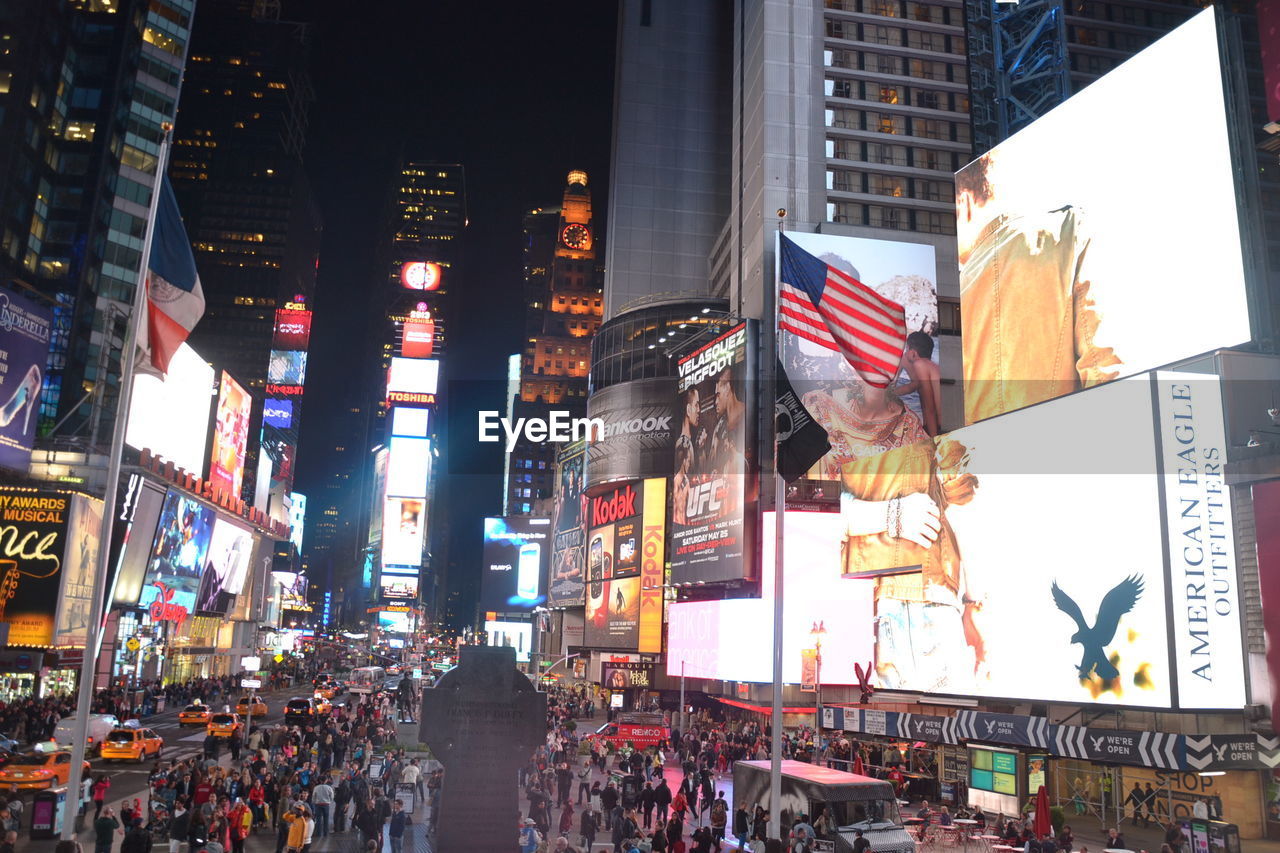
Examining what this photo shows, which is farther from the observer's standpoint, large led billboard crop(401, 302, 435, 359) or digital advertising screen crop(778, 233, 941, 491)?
large led billboard crop(401, 302, 435, 359)

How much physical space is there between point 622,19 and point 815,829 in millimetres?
102871

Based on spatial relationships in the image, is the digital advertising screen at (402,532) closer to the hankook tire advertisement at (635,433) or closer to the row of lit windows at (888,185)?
the hankook tire advertisement at (635,433)

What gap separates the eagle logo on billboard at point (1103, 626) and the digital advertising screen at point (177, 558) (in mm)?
47924

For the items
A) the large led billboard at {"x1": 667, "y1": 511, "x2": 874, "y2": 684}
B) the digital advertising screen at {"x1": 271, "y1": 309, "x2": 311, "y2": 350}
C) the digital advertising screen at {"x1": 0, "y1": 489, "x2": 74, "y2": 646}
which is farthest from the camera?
the digital advertising screen at {"x1": 271, "y1": 309, "x2": 311, "y2": 350}

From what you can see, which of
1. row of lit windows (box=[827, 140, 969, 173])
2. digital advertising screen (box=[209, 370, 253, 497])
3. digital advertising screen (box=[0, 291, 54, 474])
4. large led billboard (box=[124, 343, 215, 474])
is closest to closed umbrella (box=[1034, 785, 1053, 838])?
digital advertising screen (box=[0, 291, 54, 474])

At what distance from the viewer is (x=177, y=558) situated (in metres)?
59.7

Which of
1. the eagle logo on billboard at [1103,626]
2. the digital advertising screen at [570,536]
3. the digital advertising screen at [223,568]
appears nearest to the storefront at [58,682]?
the digital advertising screen at [223,568]

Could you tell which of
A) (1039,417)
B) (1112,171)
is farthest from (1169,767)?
(1112,171)

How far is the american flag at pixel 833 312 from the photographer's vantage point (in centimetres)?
2080

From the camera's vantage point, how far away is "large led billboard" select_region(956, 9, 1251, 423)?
31.0 meters

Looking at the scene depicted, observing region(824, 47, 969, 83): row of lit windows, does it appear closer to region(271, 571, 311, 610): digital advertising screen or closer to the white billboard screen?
region(271, 571, 311, 610): digital advertising screen

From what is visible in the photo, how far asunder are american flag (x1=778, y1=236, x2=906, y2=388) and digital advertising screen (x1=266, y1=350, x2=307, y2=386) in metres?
166

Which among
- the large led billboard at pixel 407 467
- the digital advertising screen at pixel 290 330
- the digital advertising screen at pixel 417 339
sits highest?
the digital advertising screen at pixel 290 330

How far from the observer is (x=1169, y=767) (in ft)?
67.9
